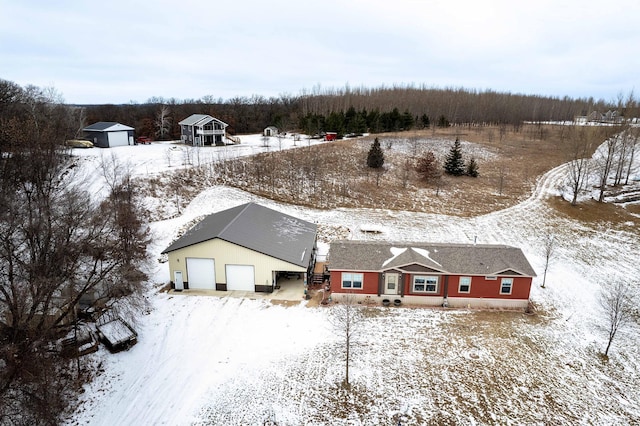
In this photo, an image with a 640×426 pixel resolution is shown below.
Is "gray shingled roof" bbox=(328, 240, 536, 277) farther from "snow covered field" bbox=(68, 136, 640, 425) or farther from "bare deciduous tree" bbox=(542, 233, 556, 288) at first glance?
"bare deciduous tree" bbox=(542, 233, 556, 288)

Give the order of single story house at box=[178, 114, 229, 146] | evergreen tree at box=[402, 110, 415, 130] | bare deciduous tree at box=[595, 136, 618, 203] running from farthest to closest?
1. evergreen tree at box=[402, 110, 415, 130]
2. single story house at box=[178, 114, 229, 146]
3. bare deciduous tree at box=[595, 136, 618, 203]

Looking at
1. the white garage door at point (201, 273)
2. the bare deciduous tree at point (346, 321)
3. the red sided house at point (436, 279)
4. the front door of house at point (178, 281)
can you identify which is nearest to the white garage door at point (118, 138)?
the front door of house at point (178, 281)

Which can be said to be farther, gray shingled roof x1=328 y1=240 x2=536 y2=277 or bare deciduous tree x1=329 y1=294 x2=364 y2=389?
gray shingled roof x1=328 y1=240 x2=536 y2=277

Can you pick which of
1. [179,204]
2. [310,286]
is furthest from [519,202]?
[179,204]

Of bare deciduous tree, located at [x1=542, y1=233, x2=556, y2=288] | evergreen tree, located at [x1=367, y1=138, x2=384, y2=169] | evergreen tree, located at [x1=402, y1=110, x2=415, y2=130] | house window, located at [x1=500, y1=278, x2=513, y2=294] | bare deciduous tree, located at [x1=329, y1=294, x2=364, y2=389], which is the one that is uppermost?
evergreen tree, located at [x1=402, y1=110, x2=415, y2=130]

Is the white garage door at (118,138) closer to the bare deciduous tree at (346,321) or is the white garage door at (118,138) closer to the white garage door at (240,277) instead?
the white garage door at (240,277)

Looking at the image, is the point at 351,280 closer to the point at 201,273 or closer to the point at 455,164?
the point at 201,273

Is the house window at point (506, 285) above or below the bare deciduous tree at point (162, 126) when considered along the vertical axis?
below

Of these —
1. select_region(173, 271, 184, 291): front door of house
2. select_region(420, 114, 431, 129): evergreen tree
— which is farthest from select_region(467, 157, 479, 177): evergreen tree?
select_region(173, 271, 184, 291): front door of house
